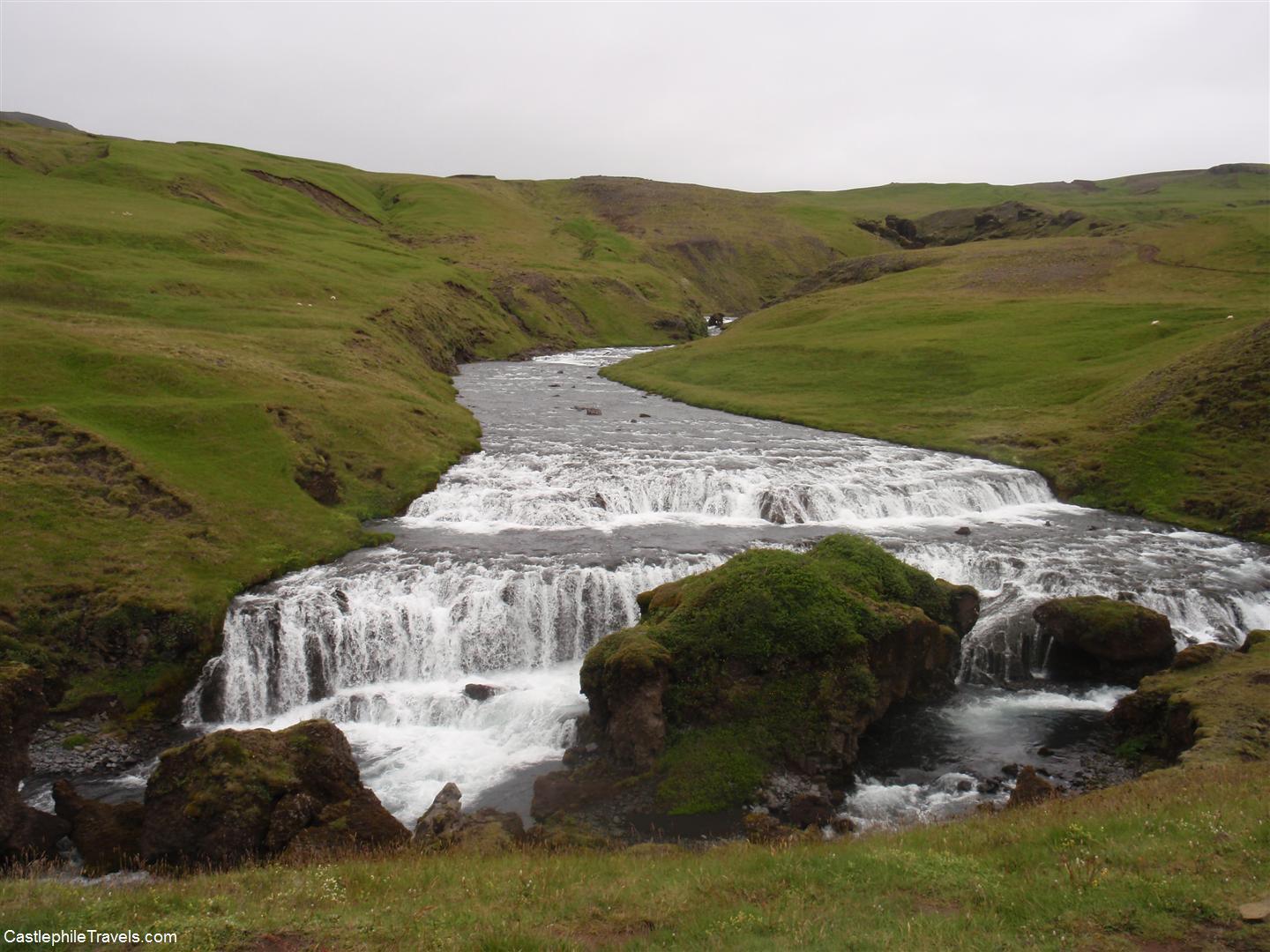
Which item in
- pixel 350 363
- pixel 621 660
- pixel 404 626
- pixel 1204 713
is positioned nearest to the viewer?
pixel 1204 713

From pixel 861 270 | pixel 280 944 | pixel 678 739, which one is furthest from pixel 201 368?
pixel 861 270

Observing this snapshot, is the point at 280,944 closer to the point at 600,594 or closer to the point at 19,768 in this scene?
the point at 19,768

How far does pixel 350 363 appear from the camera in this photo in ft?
188

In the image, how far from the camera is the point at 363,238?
119 meters

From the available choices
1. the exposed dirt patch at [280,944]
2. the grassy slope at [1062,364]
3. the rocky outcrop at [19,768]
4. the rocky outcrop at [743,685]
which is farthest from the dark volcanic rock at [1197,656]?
the rocky outcrop at [19,768]

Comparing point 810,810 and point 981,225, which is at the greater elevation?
point 981,225

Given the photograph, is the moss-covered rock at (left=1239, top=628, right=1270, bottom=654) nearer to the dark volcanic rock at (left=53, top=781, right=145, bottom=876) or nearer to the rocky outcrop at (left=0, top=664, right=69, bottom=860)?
the dark volcanic rock at (left=53, top=781, right=145, bottom=876)

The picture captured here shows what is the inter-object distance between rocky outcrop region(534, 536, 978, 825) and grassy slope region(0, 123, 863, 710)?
14.2 m

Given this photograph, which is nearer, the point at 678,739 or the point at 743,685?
the point at 678,739

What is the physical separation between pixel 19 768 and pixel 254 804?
5770 mm

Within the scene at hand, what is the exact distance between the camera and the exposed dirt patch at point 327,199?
145000 millimetres

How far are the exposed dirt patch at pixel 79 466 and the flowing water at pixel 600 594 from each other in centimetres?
632

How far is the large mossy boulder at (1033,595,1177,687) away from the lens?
1039 inches

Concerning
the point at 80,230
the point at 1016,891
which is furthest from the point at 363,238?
the point at 1016,891
